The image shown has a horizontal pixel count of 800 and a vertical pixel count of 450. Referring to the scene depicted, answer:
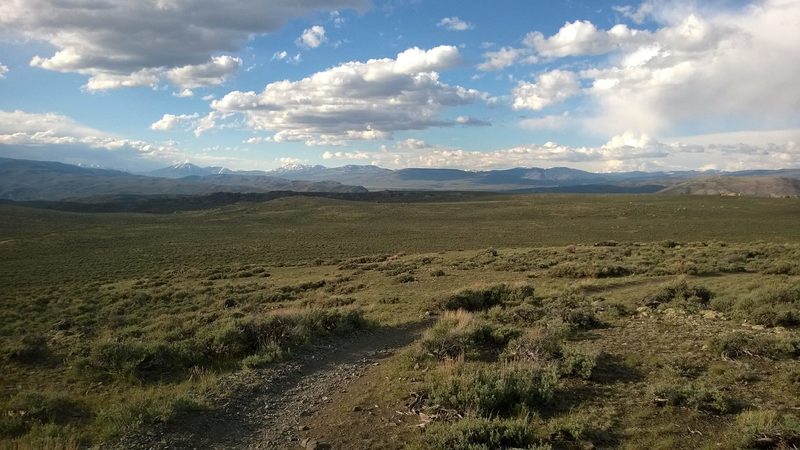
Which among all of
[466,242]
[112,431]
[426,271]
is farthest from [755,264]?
[466,242]

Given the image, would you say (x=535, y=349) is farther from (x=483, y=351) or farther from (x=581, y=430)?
(x=581, y=430)

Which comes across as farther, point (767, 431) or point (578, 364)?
point (578, 364)

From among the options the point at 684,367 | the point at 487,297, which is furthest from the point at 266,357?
the point at 487,297

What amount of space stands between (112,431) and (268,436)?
7.55 feet

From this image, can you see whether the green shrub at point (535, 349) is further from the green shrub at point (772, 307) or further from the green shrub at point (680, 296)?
the green shrub at point (680, 296)

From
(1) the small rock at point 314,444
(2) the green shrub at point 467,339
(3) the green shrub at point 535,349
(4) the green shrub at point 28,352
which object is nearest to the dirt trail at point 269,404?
(1) the small rock at point 314,444

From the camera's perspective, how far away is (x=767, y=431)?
6012 mm

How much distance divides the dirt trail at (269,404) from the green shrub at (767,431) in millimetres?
5974

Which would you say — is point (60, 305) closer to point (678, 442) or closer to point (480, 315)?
point (480, 315)

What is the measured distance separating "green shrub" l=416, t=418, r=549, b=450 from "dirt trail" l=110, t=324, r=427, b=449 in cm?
211

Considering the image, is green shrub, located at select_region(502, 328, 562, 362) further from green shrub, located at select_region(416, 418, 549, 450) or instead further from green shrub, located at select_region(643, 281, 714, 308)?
green shrub, located at select_region(643, 281, 714, 308)

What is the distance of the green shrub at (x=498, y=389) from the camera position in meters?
7.23

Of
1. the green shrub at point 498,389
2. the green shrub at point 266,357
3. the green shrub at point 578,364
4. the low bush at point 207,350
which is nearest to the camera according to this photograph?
the green shrub at point 498,389

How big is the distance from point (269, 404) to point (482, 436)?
4.02m
